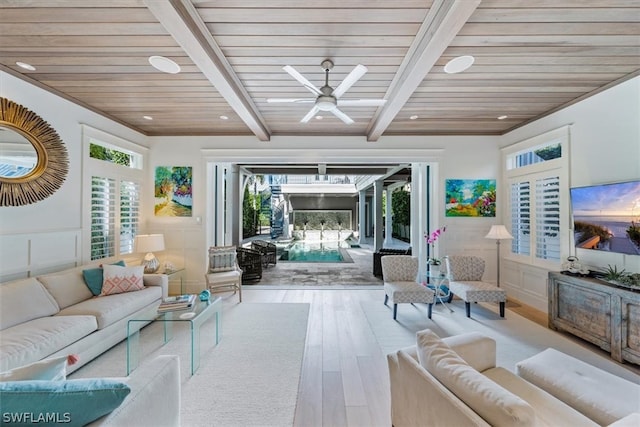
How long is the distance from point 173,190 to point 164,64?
2.83 metres

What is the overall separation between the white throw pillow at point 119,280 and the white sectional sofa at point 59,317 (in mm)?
82

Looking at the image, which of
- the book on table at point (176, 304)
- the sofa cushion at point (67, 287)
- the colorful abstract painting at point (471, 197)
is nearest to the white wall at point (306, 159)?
the colorful abstract painting at point (471, 197)

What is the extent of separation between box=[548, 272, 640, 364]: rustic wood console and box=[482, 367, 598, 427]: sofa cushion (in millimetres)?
1896

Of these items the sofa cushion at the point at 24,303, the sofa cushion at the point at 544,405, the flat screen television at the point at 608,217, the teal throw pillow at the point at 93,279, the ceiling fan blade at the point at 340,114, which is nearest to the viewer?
the sofa cushion at the point at 544,405

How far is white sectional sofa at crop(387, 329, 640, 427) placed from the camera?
1.01m

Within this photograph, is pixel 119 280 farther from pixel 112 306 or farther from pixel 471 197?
pixel 471 197

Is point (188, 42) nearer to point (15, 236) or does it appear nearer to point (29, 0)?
point (29, 0)

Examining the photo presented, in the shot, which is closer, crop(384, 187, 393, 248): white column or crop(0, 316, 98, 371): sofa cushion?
crop(0, 316, 98, 371): sofa cushion

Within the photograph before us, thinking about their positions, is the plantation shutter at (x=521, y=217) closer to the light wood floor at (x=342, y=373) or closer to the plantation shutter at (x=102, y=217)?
the light wood floor at (x=342, y=373)

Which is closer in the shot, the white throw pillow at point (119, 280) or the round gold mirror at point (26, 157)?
the round gold mirror at point (26, 157)

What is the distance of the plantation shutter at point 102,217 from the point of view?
12.5ft

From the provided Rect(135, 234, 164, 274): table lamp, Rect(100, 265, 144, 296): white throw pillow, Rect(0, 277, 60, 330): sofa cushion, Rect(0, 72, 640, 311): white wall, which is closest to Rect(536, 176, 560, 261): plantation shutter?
Rect(0, 72, 640, 311): white wall

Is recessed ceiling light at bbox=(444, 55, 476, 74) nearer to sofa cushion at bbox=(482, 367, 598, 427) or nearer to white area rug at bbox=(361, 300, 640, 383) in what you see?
sofa cushion at bbox=(482, 367, 598, 427)

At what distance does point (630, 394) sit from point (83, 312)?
14.2ft
